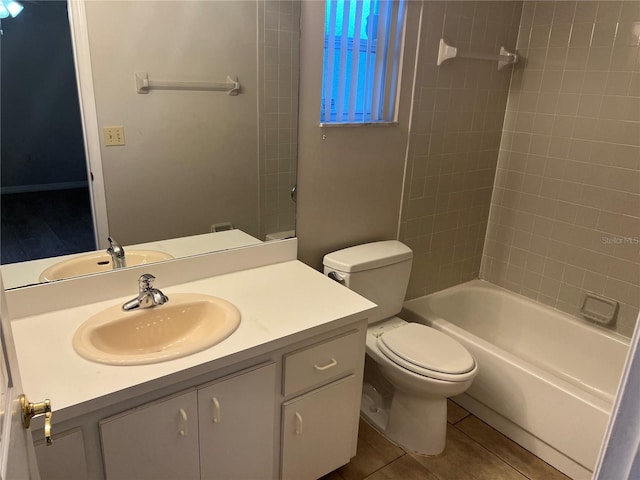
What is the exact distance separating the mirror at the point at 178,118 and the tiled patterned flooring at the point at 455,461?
984mm

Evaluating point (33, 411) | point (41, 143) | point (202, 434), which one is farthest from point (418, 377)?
point (41, 143)

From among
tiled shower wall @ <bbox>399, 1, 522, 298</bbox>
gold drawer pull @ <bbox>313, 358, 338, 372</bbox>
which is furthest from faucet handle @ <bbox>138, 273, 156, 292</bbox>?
tiled shower wall @ <bbox>399, 1, 522, 298</bbox>

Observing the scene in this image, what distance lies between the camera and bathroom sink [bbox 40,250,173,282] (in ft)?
5.00

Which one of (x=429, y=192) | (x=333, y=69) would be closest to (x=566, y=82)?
(x=429, y=192)

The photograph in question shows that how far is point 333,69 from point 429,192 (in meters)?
0.83

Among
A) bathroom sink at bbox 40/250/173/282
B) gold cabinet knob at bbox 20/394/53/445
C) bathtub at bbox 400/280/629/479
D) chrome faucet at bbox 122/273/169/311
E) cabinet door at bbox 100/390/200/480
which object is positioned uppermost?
gold cabinet knob at bbox 20/394/53/445

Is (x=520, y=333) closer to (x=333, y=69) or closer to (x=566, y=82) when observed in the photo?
(x=566, y=82)

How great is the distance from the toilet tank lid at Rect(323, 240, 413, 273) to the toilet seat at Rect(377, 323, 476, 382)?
308 mm

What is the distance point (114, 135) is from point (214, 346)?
2.48 ft

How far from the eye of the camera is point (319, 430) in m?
1.70

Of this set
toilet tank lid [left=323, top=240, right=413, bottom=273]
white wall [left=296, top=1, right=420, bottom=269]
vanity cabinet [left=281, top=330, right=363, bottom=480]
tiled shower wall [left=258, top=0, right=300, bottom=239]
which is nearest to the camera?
vanity cabinet [left=281, top=330, right=363, bottom=480]

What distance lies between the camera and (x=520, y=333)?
2.67m

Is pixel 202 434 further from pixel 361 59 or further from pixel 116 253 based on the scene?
pixel 361 59

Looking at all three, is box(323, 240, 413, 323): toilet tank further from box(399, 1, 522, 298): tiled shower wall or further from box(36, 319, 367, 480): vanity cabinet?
box(36, 319, 367, 480): vanity cabinet
